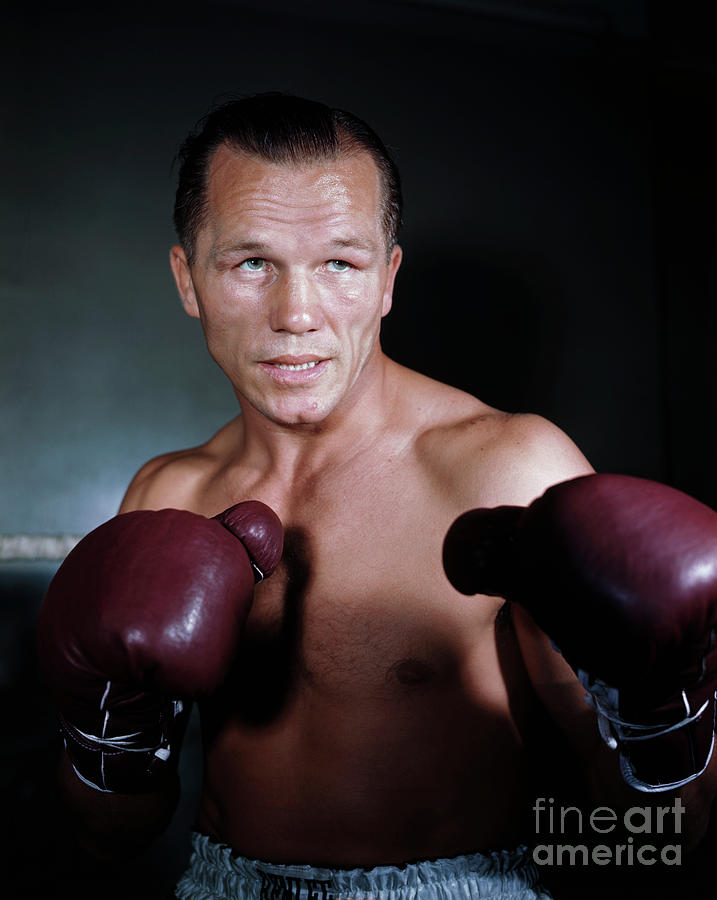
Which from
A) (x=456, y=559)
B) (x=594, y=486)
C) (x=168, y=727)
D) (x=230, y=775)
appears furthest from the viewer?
(x=230, y=775)

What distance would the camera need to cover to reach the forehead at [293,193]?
4.27 ft

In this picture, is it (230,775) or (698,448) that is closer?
(230,775)

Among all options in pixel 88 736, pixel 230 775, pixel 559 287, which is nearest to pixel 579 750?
pixel 230 775

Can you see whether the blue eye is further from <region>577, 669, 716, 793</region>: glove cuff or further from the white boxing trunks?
the white boxing trunks

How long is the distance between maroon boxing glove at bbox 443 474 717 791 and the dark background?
57.7 inches

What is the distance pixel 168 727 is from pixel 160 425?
4.40 ft

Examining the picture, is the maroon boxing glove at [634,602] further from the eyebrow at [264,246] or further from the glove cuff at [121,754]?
the eyebrow at [264,246]

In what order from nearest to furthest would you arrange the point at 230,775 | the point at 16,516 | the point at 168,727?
the point at 168,727
the point at 230,775
the point at 16,516

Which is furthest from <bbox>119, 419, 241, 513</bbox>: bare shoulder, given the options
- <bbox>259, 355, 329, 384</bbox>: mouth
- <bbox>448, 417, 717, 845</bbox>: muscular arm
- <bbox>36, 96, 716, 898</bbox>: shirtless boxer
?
<bbox>448, 417, 717, 845</bbox>: muscular arm

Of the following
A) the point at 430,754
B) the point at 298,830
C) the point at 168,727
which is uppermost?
the point at 168,727

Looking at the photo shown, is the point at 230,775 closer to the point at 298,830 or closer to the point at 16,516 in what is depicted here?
the point at 298,830

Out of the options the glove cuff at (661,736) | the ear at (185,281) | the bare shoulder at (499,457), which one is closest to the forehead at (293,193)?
the ear at (185,281)

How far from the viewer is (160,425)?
2330 mm

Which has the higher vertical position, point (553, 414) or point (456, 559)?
point (456, 559)
